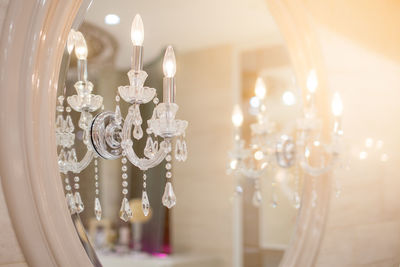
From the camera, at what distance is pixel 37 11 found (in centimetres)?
101

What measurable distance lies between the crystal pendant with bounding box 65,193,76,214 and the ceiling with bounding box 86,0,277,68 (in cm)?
48

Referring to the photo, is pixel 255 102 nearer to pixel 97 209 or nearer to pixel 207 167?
pixel 207 167

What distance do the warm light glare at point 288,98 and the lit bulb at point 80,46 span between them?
717 mm

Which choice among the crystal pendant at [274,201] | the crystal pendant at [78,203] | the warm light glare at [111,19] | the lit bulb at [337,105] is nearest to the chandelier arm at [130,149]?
the crystal pendant at [78,203]

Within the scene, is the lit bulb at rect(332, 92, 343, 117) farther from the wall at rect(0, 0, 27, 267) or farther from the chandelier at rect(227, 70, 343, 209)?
the wall at rect(0, 0, 27, 267)

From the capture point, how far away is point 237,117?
1611mm

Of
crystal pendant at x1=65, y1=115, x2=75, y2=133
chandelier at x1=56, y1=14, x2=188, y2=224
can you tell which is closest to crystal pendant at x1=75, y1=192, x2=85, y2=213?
chandelier at x1=56, y1=14, x2=188, y2=224

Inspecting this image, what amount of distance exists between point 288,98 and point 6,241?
97 cm

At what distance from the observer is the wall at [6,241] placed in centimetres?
97

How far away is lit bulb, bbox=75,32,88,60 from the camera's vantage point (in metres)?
1.11

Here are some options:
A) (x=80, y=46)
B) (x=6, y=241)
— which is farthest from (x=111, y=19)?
(x=6, y=241)

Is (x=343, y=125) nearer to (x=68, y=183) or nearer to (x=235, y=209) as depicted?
(x=235, y=209)

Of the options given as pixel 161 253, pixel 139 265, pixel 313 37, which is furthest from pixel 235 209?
pixel 313 37

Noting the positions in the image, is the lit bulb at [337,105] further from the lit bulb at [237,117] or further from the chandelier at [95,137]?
the chandelier at [95,137]
